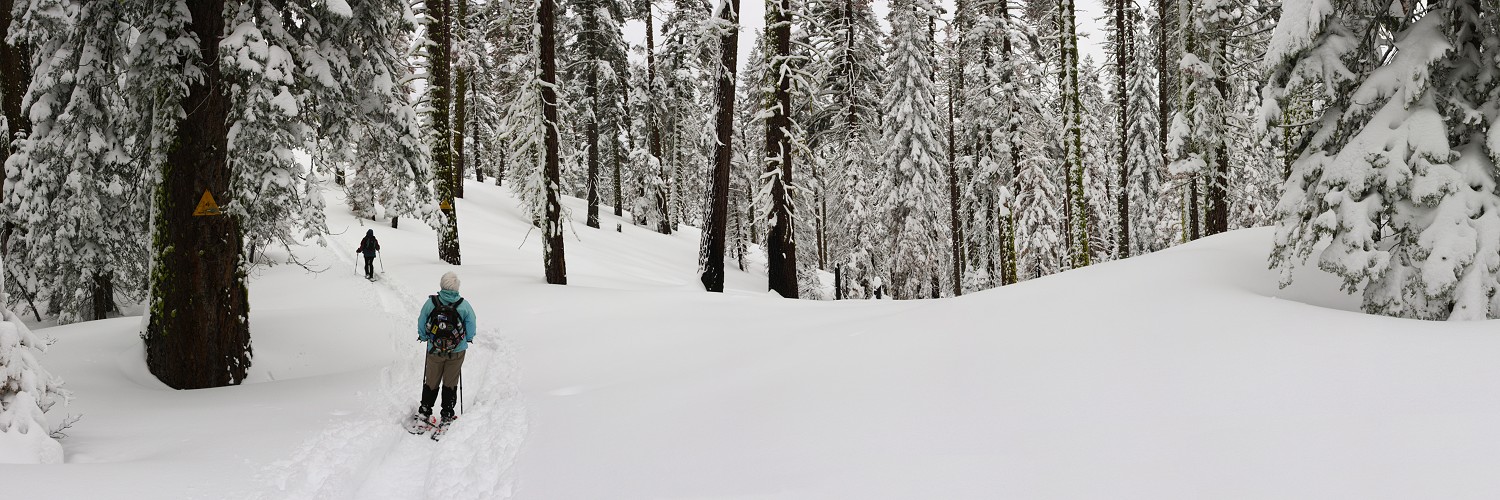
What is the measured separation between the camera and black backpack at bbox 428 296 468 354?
25.1 feet

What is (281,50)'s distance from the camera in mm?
8352

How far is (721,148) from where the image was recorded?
47.5 feet

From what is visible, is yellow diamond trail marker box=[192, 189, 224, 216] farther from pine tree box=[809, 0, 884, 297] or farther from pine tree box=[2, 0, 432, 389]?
pine tree box=[809, 0, 884, 297]

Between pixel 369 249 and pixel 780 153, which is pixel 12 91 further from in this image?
pixel 780 153

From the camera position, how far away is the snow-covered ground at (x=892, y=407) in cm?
409

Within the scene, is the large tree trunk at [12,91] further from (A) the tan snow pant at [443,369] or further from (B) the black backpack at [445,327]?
(A) the tan snow pant at [443,369]

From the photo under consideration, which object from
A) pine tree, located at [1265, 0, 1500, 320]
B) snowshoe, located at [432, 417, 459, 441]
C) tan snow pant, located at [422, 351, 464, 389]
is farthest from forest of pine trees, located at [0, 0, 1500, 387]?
snowshoe, located at [432, 417, 459, 441]

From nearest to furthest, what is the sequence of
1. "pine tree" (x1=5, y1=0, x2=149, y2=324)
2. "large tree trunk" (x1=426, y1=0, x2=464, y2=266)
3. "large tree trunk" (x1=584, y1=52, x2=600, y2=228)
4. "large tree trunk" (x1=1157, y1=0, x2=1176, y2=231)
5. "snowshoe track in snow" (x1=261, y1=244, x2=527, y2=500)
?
"snowshoe track in snow" (x1=261, y1=244, x2=527, y2=500) → "pine tree" (x1=5, y1=0, x2=149, y2=324) → "large tree trunk" (x1=426, y1=0, x2=464, y2=266) → "large tree trunk" (x1=1157, y1=0, x2=1176, y2=231) → "large tree trunk" (x1=584, y1=52, x2=600, y2=228)

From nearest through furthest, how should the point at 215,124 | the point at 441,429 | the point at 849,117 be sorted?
the point at 441,429 < the point at 215,124 < the point at 849,117

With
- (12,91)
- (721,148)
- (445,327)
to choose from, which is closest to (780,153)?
(721,148)

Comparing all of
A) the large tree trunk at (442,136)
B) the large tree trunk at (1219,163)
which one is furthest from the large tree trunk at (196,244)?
the large tree trunk at (1219,163)

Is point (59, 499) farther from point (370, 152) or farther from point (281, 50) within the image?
point (370, 152)

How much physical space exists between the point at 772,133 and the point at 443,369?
842 centimetres

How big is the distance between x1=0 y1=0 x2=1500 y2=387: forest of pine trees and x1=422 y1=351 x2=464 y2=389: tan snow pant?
9.59 feet
